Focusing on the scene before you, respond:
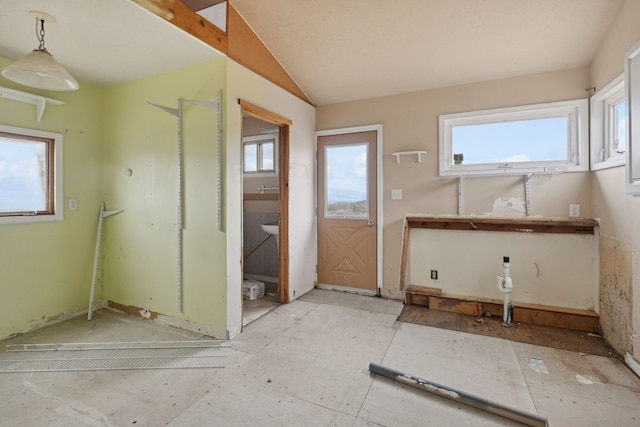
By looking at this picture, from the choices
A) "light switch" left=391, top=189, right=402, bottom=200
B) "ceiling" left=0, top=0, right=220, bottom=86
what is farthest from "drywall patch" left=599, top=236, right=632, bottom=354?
"ceiling" left=0, top=0, right=220, bottom=86

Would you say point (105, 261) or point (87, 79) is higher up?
point (87, 79)

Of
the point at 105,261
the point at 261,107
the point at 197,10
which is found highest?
the point at 197,10

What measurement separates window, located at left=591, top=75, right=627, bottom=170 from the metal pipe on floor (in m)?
2.09

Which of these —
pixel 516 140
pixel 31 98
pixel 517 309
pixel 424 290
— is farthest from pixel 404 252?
pixel 31 98

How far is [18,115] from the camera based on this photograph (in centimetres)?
263

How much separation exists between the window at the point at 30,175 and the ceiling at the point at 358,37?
27.2 inches

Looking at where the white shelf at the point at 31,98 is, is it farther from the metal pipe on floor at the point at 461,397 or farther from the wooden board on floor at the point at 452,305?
the wooden board on floor at the point at 452,305

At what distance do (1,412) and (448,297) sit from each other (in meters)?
3.65

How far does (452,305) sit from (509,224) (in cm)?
106

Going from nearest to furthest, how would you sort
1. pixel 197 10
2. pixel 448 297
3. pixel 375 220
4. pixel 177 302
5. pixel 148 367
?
pixel 148 367
pixel 197 10
pixel 177 302
pixel 448 297
pixel 375 220

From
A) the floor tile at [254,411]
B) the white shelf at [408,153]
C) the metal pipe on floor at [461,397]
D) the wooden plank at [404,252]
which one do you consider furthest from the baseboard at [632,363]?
the white shelf at [408,153]

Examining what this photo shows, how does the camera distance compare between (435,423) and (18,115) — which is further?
(18,115)

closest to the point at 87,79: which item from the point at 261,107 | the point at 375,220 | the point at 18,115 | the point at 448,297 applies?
the point at 18,115

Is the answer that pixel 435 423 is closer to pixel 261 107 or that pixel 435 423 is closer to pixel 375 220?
pixel 375 220
